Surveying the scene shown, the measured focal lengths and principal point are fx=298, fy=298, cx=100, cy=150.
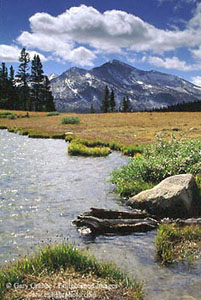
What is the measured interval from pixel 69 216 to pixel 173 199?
367 cm

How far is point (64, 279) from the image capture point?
19.2ft

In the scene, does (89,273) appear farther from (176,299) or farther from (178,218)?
(178,218)

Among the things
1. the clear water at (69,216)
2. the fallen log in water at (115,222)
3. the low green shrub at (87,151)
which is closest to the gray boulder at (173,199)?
the fallen log in water at (115,222)

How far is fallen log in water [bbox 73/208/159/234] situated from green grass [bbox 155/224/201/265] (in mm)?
767

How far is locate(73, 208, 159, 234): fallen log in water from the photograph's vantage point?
9.02 metres

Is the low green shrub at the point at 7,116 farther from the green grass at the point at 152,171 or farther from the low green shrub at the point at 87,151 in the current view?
the green grass at the point at 152,171

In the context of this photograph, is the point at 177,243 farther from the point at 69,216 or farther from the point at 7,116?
the point at 7,116

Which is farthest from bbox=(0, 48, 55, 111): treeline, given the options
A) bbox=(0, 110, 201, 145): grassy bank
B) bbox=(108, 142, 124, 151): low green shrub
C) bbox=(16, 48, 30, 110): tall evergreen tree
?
bbox=(108, 142, 124, 151): low green shrub

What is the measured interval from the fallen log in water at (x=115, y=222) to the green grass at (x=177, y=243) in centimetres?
77

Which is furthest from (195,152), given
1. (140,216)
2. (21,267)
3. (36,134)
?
(36,134)

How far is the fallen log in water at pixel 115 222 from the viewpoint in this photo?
9016 millimetres

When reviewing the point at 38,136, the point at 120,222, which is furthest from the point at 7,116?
the point at 120,222

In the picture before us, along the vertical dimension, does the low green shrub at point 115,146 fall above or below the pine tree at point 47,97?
below

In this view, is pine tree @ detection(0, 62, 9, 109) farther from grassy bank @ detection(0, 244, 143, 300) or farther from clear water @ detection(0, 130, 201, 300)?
grassy bank @ detection(0, 244, 143, 300)
